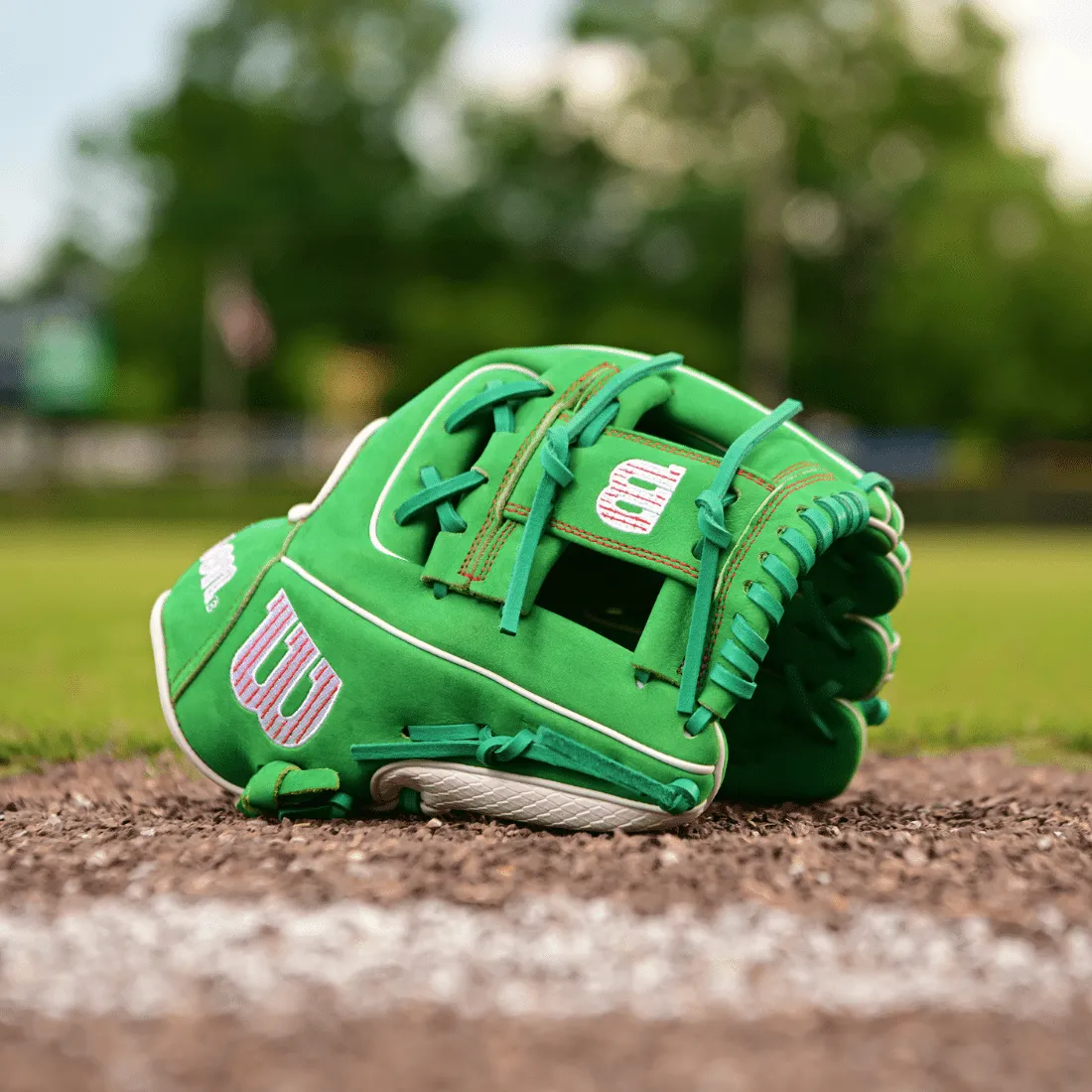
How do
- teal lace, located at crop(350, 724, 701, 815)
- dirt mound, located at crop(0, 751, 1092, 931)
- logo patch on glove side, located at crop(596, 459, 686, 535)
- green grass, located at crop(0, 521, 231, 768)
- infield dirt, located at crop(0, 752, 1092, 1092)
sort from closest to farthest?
infield dirt, located at crop(0, 752, 1092, 1092) < dirt mound, located at crop(0, 751, 1092, 931) < teal lace, located at crop(350, 724, 701, 815) < logo patch on glove side, located at crop(596, 459, 686, 535) < green grass, located at crop(0, 521, 231, 768)

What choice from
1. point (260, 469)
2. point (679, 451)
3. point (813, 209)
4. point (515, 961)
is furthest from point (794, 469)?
point (813, 209)

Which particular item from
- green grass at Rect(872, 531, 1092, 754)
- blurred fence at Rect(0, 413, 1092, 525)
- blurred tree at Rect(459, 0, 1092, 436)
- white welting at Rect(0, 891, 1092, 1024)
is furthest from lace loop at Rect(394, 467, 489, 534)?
blurred tree at Rect(459, 0, 1092, 436)

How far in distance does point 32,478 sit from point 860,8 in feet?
65.2

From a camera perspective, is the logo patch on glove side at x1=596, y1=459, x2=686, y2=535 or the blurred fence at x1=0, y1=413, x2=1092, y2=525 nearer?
the logo patch on glove side at x1=596, y1=459, x2=686, y2=535

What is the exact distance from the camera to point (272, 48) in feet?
110

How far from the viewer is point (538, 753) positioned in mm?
1801

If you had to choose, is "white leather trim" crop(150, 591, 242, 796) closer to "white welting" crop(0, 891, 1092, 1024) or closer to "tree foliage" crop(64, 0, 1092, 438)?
"white welting" crop(0, 891, 1092, 1024)

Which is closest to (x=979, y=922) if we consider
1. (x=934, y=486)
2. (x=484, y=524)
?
(x=484, y=524)

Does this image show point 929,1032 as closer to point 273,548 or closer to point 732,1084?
point 732,1084

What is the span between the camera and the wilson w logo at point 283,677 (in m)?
1.92

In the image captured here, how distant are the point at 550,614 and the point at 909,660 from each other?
3582mm

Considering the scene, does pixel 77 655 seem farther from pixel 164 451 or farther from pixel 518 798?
pixel 164 451

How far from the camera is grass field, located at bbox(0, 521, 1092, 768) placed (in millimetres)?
3230

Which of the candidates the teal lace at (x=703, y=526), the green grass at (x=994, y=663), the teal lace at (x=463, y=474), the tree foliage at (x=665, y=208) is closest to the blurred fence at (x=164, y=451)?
the tree foliage at (x=665, y=208)
